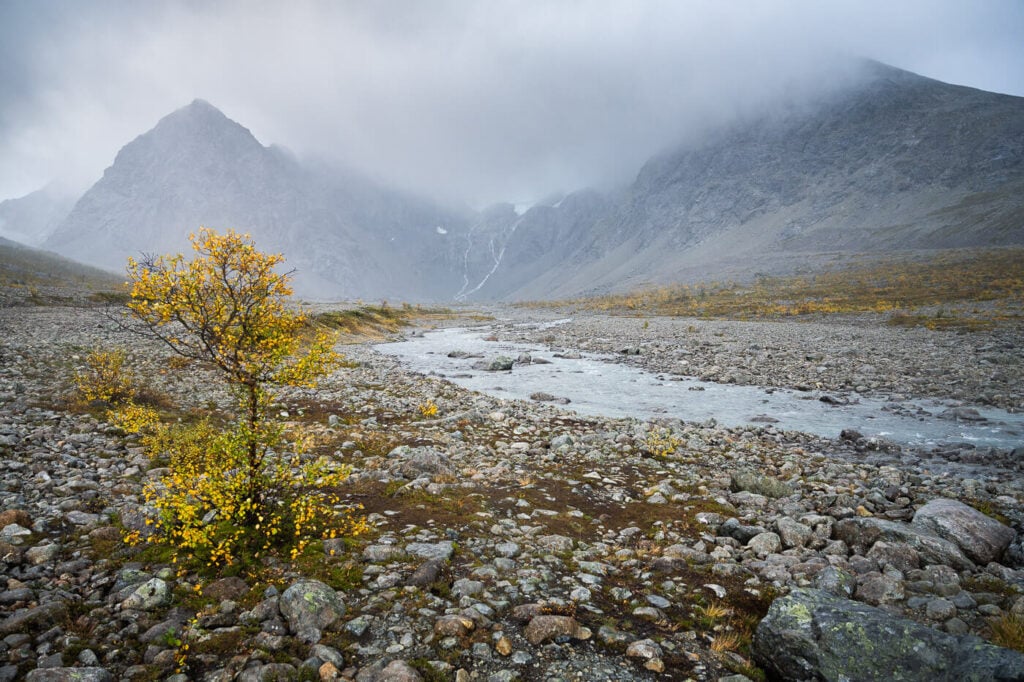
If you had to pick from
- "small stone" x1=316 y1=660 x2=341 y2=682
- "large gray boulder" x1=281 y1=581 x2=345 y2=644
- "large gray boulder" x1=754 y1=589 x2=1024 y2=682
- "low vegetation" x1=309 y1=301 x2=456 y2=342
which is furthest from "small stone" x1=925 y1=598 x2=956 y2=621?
"low vegetation" x1=309 y1=301 x2=456 y2=342

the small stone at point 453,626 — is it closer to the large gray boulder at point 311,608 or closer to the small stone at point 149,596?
the large gray boulder at point 311,608

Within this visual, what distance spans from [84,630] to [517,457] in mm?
9099

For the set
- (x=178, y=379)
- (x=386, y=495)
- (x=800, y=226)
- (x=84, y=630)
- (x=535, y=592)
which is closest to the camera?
(x=84, y=630)

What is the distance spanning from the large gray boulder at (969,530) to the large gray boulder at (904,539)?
219 millimetres

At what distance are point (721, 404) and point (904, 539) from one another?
15.3 meters

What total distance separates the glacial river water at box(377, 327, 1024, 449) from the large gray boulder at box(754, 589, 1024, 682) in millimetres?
14751

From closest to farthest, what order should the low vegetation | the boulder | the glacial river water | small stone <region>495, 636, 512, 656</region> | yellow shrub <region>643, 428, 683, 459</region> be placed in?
the boulder, small stone <region>495, 636, 512, 656</region>, yellow shrub <region>643, 428, 683, 459</region>, the glacial river water, the low vegetation

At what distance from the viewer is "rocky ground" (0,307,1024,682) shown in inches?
190

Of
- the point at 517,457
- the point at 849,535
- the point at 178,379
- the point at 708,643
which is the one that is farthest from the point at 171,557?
the point at 178,379

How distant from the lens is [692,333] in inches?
2013

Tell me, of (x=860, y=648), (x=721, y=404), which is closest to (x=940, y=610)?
(x=860, y=648)

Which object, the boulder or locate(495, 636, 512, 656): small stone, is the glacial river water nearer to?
locate(495, 636, 512, 656): small stone

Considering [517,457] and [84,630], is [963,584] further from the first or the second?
[84,630]

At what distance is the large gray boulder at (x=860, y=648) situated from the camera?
426cm
